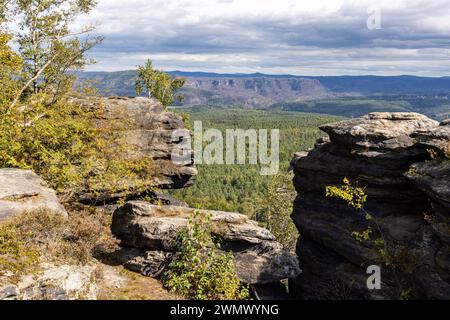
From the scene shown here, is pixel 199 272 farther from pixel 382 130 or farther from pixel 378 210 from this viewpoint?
pixel 382 130

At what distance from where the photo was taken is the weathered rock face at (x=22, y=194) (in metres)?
17.0

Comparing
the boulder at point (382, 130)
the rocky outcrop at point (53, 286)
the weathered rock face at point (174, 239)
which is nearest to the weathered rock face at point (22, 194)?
the rocky outcrop at point (53, 286)

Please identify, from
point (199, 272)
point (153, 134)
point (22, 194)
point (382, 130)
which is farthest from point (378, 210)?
point (22, 194)

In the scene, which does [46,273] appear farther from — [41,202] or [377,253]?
[377,253]

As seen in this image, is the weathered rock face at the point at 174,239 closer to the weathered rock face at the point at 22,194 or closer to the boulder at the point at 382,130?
the weathered rock face at the point at 22,194

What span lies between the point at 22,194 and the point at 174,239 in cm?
829

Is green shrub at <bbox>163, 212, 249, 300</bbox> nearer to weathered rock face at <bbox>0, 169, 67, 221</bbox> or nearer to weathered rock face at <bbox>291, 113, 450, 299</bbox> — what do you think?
weathered rock face at <bbox>0, 169, 67, 221</bbox>

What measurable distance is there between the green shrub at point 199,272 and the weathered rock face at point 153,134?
1301 centimetres

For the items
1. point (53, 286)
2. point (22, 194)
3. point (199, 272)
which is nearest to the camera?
point (53, 286)

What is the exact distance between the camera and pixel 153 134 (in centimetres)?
3406

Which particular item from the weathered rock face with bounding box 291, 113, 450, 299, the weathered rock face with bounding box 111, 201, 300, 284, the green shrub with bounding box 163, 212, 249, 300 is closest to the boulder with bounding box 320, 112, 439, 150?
the weathered rock face with bounding box 291, 113, 450, 299

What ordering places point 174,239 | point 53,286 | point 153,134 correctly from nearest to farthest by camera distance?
point 53,286 < point 174,239 < point 153,134
